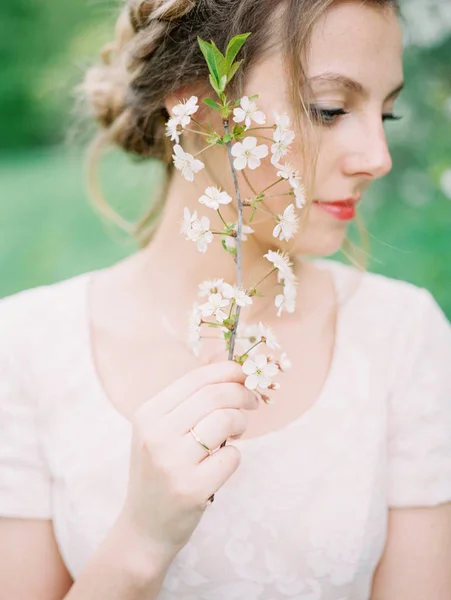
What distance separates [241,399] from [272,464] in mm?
296

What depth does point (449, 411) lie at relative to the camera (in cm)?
129

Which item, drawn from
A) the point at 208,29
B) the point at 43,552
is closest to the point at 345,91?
the point at 208,29

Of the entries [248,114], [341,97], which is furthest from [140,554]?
[341,97]

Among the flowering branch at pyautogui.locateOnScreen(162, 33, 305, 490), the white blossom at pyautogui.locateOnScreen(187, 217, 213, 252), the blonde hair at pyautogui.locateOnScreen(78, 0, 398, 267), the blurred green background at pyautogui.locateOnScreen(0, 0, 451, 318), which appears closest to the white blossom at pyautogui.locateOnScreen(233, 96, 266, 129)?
the flowering branch at pyautogui.locateOnScreen(162, 33, 305, 490)

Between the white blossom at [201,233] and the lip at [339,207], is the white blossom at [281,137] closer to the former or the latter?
the white blossom at [201,233]

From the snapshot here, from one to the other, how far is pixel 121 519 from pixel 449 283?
1.37 meters

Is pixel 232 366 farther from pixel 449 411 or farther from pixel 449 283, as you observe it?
pixel 449 283

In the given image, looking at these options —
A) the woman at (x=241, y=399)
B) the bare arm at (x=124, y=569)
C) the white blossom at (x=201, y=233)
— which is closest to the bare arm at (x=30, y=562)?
the woman at (x=241, y=399)

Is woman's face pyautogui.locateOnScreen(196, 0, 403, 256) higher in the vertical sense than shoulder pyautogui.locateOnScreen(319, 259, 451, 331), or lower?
higher

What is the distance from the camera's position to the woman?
1.02 metres

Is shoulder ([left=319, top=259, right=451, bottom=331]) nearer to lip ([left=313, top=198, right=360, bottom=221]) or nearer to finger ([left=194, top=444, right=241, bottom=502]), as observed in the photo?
lip ([left=313, top=198, right=360, bottom=221])

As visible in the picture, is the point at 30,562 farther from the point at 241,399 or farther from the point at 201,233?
the point at 201,233

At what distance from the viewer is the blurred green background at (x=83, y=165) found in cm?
200

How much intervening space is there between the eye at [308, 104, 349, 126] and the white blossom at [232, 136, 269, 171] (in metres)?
0.25
